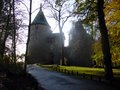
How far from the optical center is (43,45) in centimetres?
8856

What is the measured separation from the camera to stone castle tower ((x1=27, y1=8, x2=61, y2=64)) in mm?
82250

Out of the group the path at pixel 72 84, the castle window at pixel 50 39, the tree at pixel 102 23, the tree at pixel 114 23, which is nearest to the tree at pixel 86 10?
the tree at pixel 102 23

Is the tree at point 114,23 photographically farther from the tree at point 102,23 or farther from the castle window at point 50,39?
the castle window at point 50,39

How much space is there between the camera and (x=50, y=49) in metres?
86.2

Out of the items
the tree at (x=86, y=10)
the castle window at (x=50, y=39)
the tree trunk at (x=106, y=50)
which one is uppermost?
the castle window at (x=50, y=39)

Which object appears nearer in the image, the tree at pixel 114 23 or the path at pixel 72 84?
the path at pixel 72 84

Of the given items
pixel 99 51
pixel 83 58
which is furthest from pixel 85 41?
pixel 99 51

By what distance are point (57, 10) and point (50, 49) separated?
3397 centimetres

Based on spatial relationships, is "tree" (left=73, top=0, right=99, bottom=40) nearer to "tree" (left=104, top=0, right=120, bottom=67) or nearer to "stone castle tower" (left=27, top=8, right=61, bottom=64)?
"tree" (left=104, top=0, right=120, bottom=67)

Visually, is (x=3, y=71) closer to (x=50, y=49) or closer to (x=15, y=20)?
(x=15, y=20)

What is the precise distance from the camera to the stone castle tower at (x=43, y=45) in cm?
8225

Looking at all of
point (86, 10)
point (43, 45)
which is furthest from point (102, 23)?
point (43, 45)

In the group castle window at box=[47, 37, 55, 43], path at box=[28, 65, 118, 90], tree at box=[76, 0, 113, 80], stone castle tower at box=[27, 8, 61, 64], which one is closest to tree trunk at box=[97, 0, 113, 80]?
tree at box=[76, 0, 113, 80]

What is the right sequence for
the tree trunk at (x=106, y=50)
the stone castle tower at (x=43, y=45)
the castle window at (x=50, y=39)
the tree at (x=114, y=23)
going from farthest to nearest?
the castle window at (x=50, y=39) → the stone castle tower at (x=43, y=45) → the tree at (x=114, y=23) → the tree trunk at (x=106, y=50)
